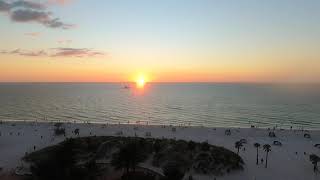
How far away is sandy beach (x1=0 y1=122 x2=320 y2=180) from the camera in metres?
49.4

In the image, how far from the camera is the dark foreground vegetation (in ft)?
122

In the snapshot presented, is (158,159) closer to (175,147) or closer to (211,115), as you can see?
(175,147)

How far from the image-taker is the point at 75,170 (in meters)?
36.6

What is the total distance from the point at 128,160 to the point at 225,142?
3112cm

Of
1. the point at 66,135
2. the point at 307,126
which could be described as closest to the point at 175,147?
the point at 66,135

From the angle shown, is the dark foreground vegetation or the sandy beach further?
the sandy beach

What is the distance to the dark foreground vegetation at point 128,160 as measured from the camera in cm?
3712

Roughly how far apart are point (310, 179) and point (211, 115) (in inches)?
3428

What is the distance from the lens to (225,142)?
67.6m

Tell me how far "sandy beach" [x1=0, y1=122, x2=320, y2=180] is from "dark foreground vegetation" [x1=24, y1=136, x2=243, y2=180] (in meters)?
2.50

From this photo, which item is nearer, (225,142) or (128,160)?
(128,160)

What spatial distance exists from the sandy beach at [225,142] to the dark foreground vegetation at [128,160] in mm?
2503

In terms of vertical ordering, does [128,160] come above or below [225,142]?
above

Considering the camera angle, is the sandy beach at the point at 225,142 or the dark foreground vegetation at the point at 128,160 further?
the sandy beach at the point at 225,142
